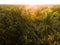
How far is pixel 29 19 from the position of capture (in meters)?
1.38

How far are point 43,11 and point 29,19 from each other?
0.54 ft

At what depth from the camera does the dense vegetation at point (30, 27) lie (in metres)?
1.35

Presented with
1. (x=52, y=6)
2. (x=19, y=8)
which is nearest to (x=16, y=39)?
(x=19, y=8)

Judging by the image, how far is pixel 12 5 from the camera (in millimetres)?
1411

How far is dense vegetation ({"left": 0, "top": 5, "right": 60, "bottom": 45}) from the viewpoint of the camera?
135cm

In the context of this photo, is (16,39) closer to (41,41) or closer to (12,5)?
(41,41)

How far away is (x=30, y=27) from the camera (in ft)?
4.46

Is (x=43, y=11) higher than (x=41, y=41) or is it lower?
higher

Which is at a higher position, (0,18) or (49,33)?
(0,18)

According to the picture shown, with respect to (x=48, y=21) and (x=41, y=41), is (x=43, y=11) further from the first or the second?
(x=41, y=41)

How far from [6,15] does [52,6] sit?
0.48 meters
